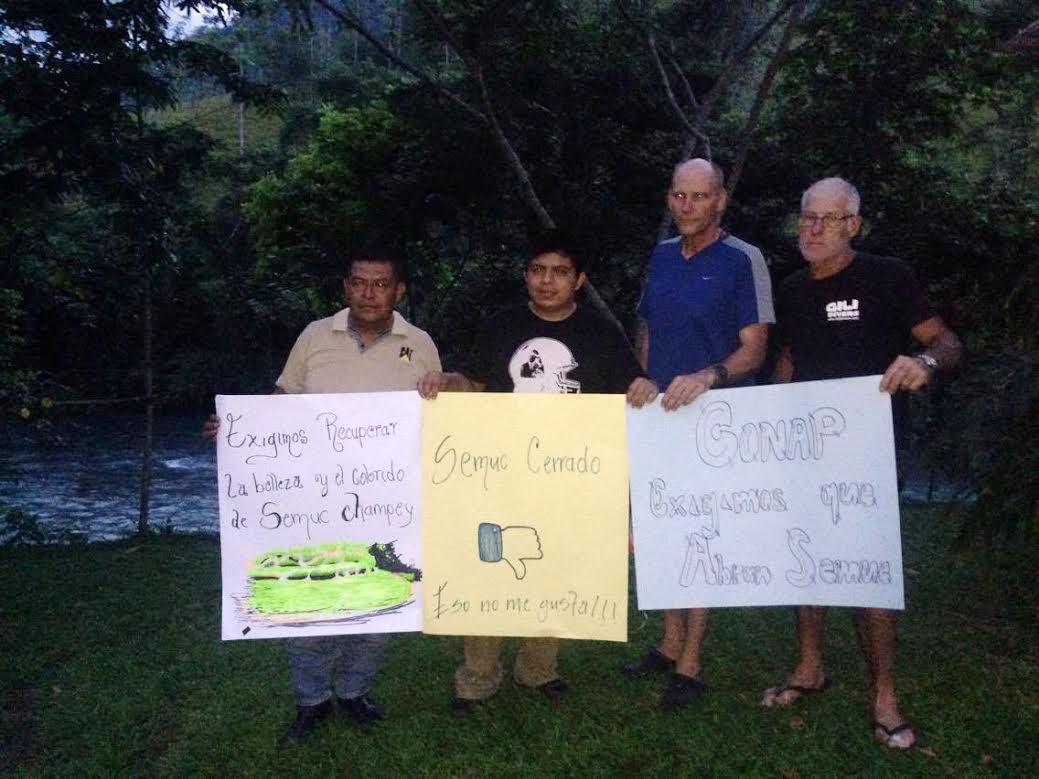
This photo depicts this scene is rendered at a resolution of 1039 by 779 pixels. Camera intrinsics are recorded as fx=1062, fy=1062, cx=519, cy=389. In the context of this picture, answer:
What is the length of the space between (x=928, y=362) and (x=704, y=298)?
78cm

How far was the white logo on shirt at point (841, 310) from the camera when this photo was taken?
3537mm

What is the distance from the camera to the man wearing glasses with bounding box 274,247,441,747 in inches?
145

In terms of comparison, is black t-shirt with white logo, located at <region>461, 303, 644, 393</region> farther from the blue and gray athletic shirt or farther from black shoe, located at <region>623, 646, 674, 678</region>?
black shoe, located at <region>623, 646, 674, 678</region>

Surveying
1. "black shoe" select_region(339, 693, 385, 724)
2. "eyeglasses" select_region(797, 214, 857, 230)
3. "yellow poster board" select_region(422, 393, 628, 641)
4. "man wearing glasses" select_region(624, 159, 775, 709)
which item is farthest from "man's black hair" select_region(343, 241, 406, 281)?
"black shoe" select_region(339, 693, 385, 724)

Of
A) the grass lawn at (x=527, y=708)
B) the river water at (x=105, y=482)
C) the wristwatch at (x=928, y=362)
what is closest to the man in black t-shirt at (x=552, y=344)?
the wristwatch at (x=928, y=362)

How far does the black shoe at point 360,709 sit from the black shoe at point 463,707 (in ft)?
0.94

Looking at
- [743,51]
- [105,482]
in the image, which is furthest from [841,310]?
[105,482]

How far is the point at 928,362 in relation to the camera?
3330mm

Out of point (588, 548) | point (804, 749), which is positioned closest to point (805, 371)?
point (588, 548)

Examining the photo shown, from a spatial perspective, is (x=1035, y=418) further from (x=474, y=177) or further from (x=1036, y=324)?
(x=474, y=177)

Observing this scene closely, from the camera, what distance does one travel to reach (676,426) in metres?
3.62

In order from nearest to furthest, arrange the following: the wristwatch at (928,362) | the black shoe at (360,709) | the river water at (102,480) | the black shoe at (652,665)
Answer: the wristwatch at (928,362), the black shoe at (360,709), the black shoe at (652,665), the river water at (102,480)

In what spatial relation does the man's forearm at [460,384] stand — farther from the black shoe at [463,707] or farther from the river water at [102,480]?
the river water at [102,480]

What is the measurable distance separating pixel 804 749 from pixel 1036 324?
74.9 inches
